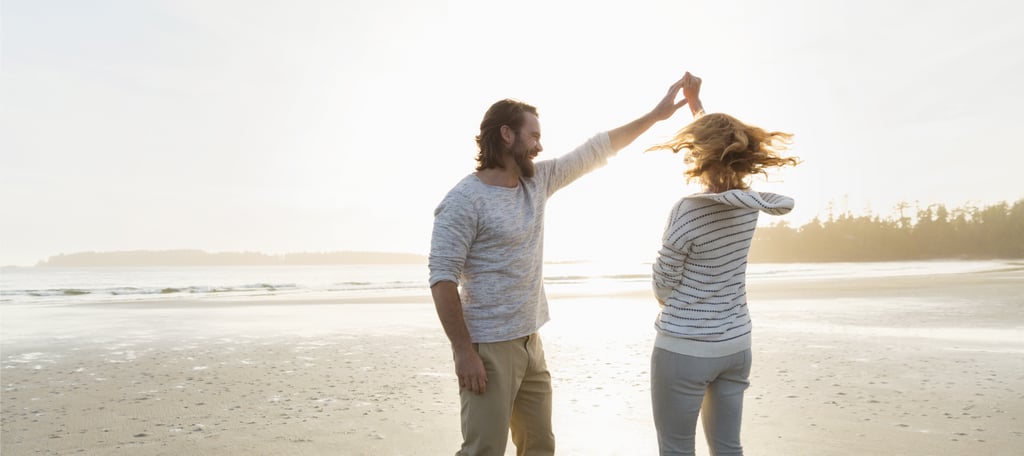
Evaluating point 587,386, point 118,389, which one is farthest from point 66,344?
point 587,386

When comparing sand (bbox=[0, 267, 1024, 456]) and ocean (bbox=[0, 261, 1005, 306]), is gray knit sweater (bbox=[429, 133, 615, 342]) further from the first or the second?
ocean (bbox=[0, 261, 1005, 306])

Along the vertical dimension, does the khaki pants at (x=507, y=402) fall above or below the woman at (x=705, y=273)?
below

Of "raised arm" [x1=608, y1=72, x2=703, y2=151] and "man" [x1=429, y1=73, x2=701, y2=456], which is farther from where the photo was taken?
"raised arm" [x1=608, y1=72, x2=703, y2=151]

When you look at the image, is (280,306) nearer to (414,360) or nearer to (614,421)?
(414,360)

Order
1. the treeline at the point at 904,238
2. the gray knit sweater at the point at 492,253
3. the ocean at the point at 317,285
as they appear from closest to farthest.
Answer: the gray knit sweater at the point at 492,253, the ocean at the point at 317,285, the treeline at the point at 904,238

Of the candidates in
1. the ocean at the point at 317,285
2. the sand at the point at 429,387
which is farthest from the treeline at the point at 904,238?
the sand at the point at 429,387

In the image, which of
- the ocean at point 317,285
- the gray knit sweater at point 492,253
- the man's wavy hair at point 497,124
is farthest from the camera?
the ocean at point 317,285

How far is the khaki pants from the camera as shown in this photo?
2754 millimetres

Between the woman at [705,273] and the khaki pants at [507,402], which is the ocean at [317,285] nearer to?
the khaki pants at [507,402]

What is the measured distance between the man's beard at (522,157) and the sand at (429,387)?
251cm

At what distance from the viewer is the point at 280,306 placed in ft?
63.1

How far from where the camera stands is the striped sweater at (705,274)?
239 centimetres

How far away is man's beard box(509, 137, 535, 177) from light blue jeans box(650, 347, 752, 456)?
3.02 ft

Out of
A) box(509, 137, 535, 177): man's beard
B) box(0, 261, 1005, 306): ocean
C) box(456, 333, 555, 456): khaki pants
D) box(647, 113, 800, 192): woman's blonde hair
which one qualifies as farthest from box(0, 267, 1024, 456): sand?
box(0, 261, 1005, 306): ocean
